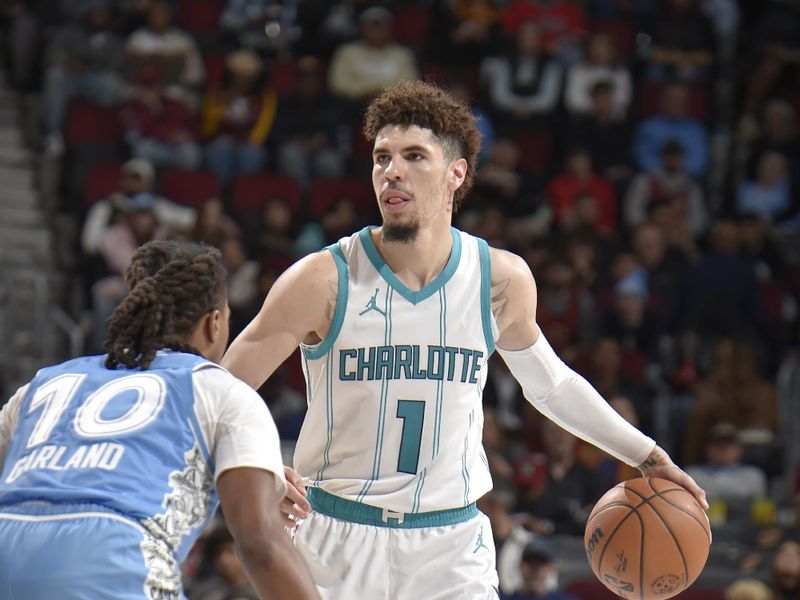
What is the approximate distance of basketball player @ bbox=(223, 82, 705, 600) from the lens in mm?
4492

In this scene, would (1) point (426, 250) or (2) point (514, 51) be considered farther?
(2) point (514, 51)

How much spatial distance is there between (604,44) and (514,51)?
33.5 inches

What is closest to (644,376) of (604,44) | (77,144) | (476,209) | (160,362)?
(476,209)

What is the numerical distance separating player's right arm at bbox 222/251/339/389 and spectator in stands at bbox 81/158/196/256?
6.58 metres

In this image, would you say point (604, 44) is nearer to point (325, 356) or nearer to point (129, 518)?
point (325, 356)

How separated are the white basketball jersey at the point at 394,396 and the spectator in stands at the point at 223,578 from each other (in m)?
3.62

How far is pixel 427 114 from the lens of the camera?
4.73 meters

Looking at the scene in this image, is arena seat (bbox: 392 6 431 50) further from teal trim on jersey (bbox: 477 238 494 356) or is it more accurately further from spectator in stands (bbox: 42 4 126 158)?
teal trim on jersey (bbox: 477 238 494 356)

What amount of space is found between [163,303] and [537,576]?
5217mm

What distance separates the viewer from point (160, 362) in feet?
11.1

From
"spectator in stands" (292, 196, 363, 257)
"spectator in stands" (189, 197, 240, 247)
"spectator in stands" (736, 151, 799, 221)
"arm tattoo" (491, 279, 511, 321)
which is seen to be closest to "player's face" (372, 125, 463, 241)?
"arm tattoo" (491, 279, 511, 321)

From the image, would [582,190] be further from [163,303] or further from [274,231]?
[163,303]

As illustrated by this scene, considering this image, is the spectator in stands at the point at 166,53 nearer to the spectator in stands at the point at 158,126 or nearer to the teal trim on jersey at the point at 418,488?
the spectator in stands at the point at 158,126

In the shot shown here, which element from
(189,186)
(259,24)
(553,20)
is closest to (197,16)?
(259,24)
